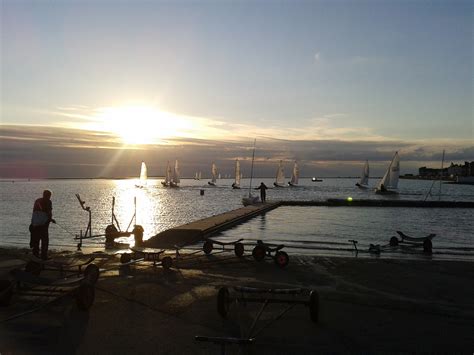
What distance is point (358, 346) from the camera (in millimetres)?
6871

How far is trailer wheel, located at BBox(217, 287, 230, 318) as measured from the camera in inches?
317

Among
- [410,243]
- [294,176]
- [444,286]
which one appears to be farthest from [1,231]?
[294,176]

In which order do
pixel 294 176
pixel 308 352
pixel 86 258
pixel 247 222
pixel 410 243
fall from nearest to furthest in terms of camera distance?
pixel 308 352, pixel 86 258, pixel 410 243, pixel 247 222, pixel 294 176

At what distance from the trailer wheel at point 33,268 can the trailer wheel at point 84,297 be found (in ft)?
11.0

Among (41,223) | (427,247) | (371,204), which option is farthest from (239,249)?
(371,204)

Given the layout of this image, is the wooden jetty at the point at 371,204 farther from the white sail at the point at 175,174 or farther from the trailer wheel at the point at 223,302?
the white sail at the point at 175,174

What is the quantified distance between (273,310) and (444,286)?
524 centimetres

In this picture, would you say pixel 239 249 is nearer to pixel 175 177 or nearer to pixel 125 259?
pixel 125 259

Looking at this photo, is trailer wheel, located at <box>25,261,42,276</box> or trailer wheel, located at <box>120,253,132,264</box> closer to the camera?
trailer wheel, located at <box>25,261,42,276</box>

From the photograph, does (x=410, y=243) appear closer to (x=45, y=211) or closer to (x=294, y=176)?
(x=45, y=211)

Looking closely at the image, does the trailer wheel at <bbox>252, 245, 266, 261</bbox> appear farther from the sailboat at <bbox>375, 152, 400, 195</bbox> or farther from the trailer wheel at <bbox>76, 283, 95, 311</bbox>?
the sailboat at <bbox>375, 152, 400, 195</bbox>

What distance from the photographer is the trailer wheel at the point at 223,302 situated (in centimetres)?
806

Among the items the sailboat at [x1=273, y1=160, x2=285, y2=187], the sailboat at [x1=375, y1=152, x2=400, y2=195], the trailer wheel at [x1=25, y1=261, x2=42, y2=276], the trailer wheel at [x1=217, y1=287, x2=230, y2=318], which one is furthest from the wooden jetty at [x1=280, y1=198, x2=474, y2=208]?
the sailboat at [x1=273, y1=160, x2=285, y2=187]

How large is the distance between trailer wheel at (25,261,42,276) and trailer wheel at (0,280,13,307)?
7.84 feet
